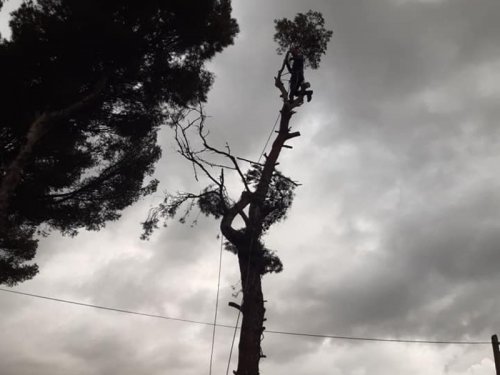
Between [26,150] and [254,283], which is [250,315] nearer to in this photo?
[254,283]

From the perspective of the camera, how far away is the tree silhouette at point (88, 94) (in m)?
9.96

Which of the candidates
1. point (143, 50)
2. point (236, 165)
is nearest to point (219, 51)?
point (143, 50)

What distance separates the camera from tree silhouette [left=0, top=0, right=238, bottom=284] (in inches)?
392

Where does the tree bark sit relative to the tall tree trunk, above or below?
above

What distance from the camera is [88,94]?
1010 cm

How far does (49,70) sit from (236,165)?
5730mm

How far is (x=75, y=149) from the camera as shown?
1186cm

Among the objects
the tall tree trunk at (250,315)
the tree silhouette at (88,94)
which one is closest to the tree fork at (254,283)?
the tall tree trunk at (250,315)

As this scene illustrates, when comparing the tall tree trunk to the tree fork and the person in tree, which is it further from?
the person in tree

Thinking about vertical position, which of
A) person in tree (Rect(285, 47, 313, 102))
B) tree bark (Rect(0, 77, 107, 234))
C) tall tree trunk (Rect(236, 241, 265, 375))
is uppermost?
person in tree (Rect(285, 47, 313, 102))

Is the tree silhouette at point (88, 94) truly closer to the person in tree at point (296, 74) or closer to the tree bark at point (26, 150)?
the tree bark at point (26, 150)

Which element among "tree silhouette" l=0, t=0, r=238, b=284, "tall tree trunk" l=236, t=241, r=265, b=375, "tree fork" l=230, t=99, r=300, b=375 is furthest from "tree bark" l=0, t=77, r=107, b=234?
"tall tree trunk" l=236, t=241, r=265, b=375

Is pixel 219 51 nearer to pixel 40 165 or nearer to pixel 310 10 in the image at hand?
pixel 310 10

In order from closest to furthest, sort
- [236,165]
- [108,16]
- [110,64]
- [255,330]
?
[255,330], [236,165], [108,16], [110,64]
